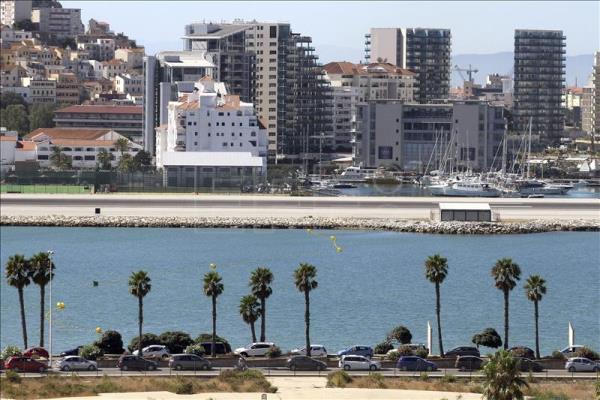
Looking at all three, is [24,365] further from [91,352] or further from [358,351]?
[358,351]

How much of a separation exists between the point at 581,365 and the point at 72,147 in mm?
79133

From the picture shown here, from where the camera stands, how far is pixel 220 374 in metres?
36.5

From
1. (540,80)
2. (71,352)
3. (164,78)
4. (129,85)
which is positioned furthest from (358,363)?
(129,85)

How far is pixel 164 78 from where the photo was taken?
115875 mm

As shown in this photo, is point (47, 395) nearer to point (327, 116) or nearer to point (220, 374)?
point (220, 374)

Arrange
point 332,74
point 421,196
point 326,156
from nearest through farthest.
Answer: point 421,196
point 326,156
point 332,74

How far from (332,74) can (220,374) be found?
115m

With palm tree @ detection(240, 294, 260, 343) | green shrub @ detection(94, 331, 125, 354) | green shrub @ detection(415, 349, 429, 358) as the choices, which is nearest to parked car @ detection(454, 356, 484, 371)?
green shrub @ detection(415, 349, 429, 358)

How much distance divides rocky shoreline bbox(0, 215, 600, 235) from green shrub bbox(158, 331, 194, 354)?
110ft

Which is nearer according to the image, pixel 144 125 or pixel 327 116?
pixel 144 125

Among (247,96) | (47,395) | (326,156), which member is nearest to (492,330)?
(47,395)

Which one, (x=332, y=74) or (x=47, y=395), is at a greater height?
(x=332, y=74)

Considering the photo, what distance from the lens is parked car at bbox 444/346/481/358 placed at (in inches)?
1535

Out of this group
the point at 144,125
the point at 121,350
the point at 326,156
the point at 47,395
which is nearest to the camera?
the point at 47,395
